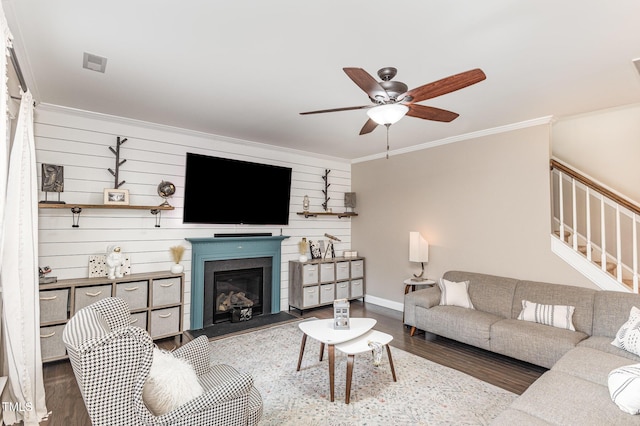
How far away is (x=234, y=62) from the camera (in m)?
2.48

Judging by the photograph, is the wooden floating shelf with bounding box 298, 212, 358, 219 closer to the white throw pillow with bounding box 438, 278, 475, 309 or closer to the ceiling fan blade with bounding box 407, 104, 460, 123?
the white throw pillow with bounding box 438, 278, 475, 309

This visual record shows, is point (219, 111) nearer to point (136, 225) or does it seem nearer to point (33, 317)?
point (136, 225)

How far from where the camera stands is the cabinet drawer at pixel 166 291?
145 inches

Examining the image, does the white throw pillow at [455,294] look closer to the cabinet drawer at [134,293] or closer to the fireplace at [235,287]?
the fireplace at [235,287]

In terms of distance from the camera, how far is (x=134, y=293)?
11.6 ft

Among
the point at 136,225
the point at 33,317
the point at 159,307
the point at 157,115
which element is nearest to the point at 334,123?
the point at 157,115

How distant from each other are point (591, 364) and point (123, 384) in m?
2.98

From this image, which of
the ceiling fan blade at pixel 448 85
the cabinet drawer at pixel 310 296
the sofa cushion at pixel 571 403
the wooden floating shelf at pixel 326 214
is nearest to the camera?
the sofa cushion at pixel 571 403

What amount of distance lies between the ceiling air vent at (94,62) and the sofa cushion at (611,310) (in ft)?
15.7

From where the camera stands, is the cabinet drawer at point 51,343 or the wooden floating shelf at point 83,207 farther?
the wooden floating shelf at point 83,207

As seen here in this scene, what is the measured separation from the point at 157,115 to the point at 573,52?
12.7 feet

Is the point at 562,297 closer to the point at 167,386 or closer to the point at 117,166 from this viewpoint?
the point at 167,386

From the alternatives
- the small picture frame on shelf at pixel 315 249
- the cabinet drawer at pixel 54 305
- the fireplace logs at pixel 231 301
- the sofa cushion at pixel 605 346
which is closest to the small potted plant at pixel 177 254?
the fireplace logs at pixel 231 301

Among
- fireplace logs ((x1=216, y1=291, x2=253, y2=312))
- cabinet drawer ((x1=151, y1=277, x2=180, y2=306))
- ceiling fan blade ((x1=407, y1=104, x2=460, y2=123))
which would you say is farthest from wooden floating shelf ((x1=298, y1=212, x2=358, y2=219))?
ceiling fan blade ((x1=407, y1=104, x2=460, y2=123))
